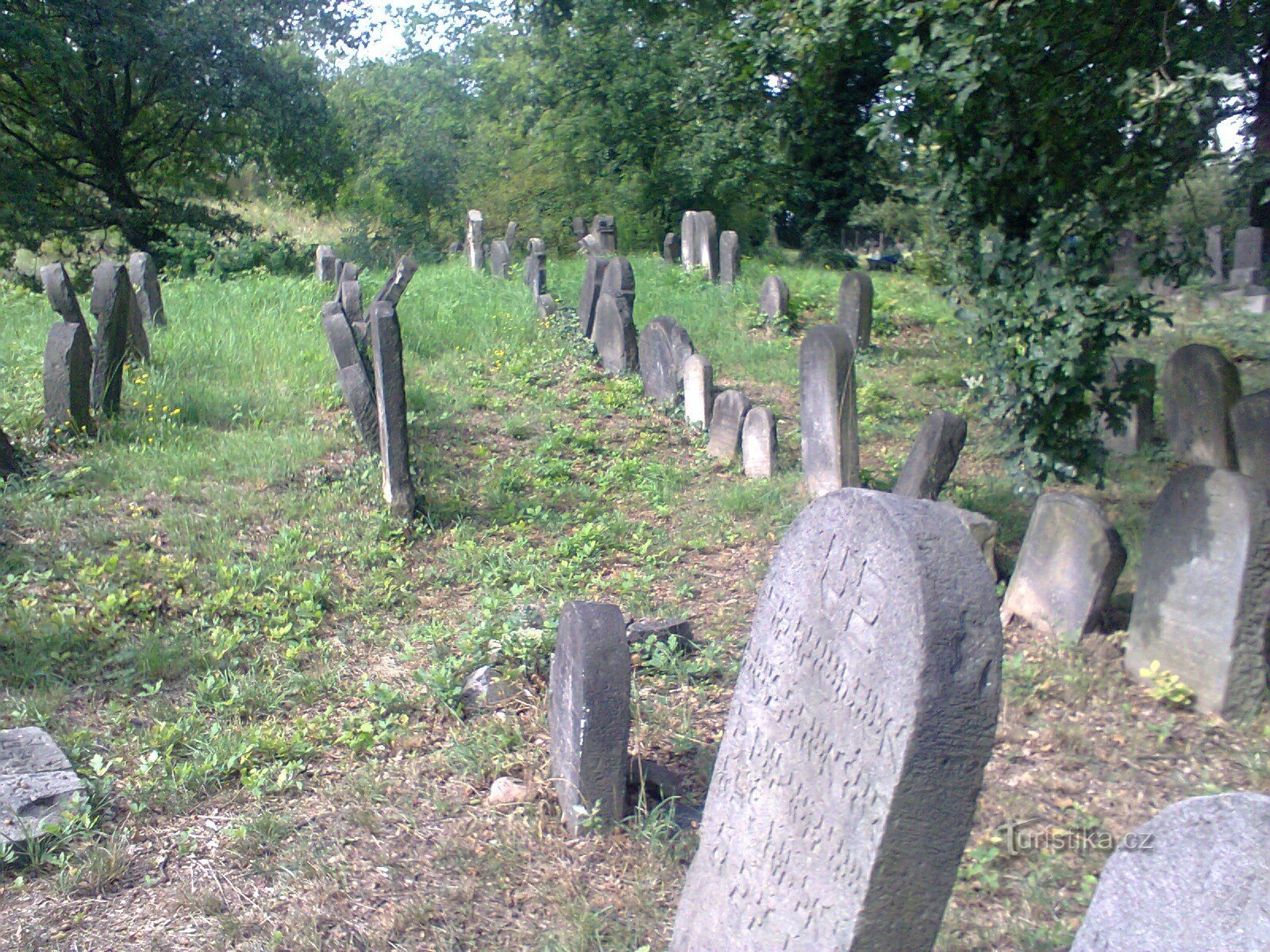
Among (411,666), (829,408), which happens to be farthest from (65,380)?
(829,408)

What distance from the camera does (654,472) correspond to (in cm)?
766

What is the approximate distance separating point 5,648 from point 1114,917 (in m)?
4.89

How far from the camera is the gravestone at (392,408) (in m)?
6.25

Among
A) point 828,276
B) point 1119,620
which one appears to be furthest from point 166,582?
point 828,276

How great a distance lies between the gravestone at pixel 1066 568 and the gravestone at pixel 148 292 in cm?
889

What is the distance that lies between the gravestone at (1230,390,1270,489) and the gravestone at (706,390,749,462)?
129 inches

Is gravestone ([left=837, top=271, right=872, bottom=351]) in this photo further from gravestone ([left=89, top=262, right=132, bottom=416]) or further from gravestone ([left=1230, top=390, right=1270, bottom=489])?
gravestone ([left=89, top=262, right=132, bottom=416])

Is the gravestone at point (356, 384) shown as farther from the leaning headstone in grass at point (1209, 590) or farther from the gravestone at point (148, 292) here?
the leaning headstone in grass at point (1209, 590)

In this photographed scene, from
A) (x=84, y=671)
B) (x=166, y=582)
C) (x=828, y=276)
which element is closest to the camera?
(x=84, y=671)

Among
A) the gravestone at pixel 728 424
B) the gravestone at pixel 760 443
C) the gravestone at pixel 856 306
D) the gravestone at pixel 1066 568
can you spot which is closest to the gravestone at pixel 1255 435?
the gravestone at pixel 1066 568

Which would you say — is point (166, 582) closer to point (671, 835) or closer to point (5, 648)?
point (5, 648)

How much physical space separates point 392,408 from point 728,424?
9.04 ft

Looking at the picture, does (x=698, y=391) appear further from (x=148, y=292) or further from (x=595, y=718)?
(x=148, y=292)

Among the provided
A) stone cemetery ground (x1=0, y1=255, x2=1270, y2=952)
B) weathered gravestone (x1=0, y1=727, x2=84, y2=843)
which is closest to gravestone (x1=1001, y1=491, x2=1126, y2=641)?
stone cemetery ground (x1=0, y1=255, x2=1270, y2=952)
